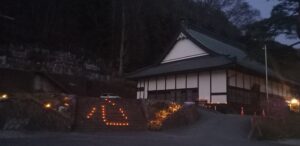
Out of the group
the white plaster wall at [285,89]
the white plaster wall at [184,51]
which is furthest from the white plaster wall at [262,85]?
the white plaster wall at [184,51]

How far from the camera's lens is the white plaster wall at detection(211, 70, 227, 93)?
23736 millimetres

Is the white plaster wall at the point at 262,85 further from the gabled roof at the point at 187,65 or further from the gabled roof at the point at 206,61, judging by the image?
the gabled roof at the point at 187,65

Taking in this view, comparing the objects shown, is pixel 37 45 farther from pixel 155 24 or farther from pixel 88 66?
pixel 155 24

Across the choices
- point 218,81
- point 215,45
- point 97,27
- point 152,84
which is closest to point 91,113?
point 218,81

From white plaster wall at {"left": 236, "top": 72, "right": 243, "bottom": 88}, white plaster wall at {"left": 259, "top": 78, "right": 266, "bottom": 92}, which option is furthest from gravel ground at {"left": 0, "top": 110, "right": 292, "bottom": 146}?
white plaster wall at {"left": 259, "top": 78, "right": 266, "bottom": 92}

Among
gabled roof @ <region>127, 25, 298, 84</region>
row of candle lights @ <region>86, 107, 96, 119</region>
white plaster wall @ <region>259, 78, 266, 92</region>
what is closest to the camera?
row of candle lights @ <region>86, 107, 96, 119</region>

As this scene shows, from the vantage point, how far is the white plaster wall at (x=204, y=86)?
2460 centimetres

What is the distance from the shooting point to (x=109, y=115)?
15.6m

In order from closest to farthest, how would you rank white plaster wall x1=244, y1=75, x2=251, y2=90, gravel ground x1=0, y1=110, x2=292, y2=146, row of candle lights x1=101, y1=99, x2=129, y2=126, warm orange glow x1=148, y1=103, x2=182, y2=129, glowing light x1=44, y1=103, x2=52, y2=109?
gravel ground x1=0, y1=110, x2=292, y2=146 < glowing light x1=44, y1=103, x2=52, y2=109 < row of candle lights x1=101, y1=99, x2=129, y2=126 < warm orange glow x1=148, y1=103, x2=182, y2=129 < white plaster wall x1=244, y1=75, x2=251, y2=90

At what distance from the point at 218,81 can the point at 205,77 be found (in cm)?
114

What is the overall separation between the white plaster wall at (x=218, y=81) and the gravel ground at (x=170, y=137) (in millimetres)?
3498

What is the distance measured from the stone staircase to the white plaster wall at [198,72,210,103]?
8559 millimetres

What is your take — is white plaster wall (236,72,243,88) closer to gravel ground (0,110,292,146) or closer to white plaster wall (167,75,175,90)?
white plaster wall (167,75,175,90)

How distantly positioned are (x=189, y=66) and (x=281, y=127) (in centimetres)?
999
